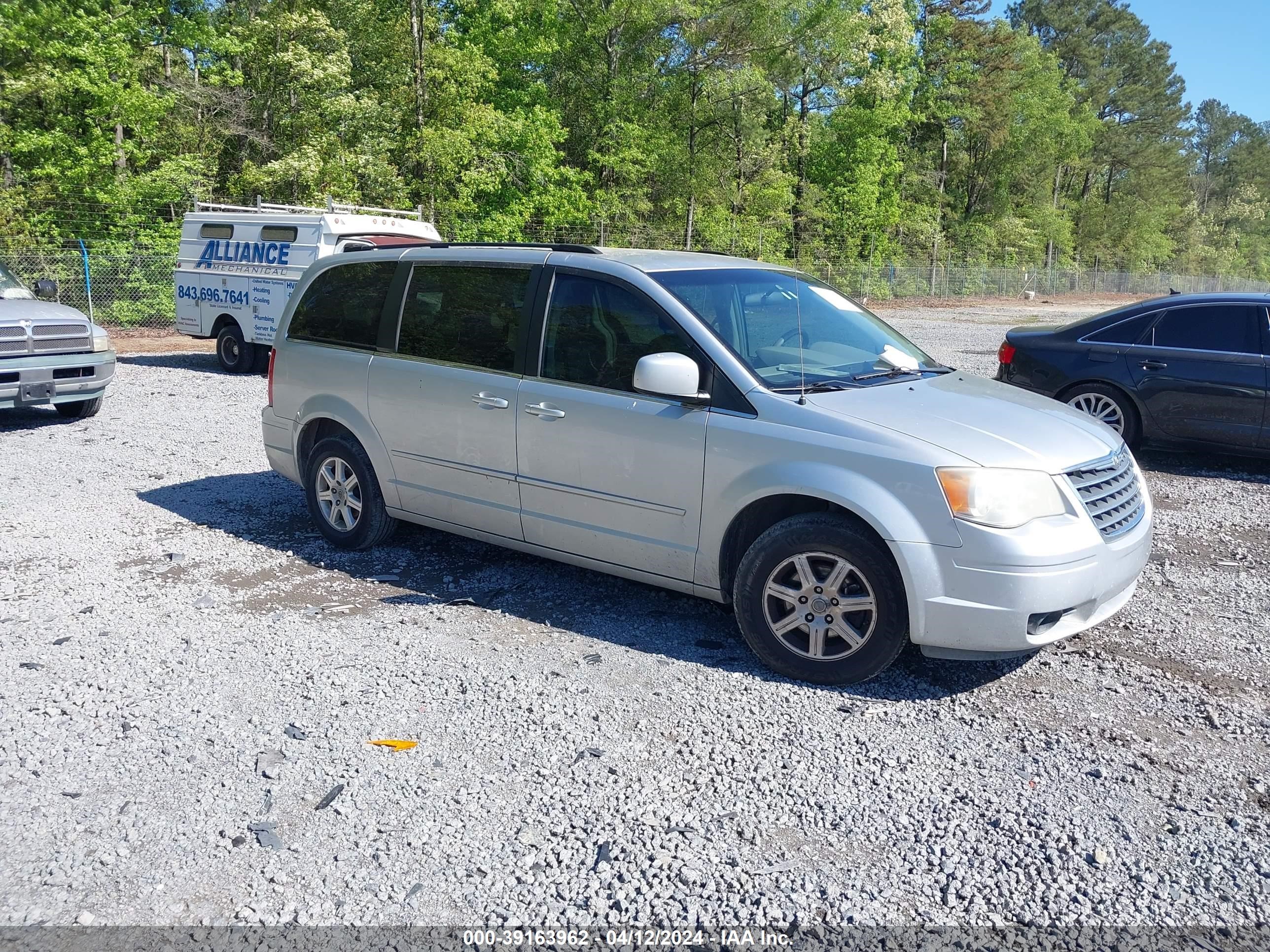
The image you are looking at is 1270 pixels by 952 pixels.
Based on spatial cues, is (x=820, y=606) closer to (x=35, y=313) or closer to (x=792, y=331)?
(x=792, y=331)

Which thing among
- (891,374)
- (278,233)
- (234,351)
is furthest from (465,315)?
(234,351)

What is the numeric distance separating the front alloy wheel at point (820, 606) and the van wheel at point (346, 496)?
2.87 m

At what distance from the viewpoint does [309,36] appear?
94.6 ft

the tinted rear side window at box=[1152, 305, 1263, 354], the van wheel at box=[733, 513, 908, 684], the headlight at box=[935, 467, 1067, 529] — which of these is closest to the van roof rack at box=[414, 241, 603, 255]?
the van wheel at box=[733, 513, 908, 684]

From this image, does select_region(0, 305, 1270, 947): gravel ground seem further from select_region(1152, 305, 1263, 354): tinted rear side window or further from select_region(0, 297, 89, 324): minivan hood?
select_region(0, 297, 89, 324): minivan hood

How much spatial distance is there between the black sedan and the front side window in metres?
6.03

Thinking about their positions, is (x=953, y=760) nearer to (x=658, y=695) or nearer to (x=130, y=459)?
(x=658, y=695)

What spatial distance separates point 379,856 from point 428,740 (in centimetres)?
80

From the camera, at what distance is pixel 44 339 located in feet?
34.2

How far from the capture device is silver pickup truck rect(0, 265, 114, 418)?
1017cm

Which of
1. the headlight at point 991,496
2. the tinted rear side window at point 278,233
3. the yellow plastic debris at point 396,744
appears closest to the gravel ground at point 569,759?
the yellow plastic debris at point 396,744

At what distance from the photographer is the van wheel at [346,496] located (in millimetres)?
6492

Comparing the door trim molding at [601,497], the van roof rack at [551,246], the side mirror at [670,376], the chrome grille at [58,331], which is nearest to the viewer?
the side mirror at [670,376]

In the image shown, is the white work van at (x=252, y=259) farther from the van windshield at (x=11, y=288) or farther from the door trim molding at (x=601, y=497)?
the door trim molding at (x=601, y=497)
